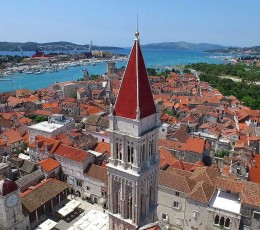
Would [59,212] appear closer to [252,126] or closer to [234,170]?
[234,170]

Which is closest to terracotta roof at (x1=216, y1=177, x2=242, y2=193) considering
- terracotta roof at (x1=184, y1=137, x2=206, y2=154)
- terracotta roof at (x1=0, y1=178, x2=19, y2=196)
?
terracotta roof at (x1=184, y1=137, x2=206, y2=154)

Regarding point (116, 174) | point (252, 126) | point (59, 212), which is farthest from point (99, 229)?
point (252, 126)

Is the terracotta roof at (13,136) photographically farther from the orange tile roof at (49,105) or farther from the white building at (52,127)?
the orange tile roof at (49,105)

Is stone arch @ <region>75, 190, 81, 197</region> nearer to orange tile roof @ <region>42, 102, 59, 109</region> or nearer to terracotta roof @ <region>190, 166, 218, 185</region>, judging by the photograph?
terracotta roof @ <region>190, 166, 218, 185</region>

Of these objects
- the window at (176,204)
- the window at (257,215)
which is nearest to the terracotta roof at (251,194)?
the window at (257,215)

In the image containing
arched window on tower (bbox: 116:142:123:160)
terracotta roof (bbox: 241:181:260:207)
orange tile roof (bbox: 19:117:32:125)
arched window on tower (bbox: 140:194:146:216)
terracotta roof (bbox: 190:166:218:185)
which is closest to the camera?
arched window on tower (bbox: 116:142:123:160)

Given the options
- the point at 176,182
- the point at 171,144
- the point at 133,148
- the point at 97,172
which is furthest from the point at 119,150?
the point at 171,144
